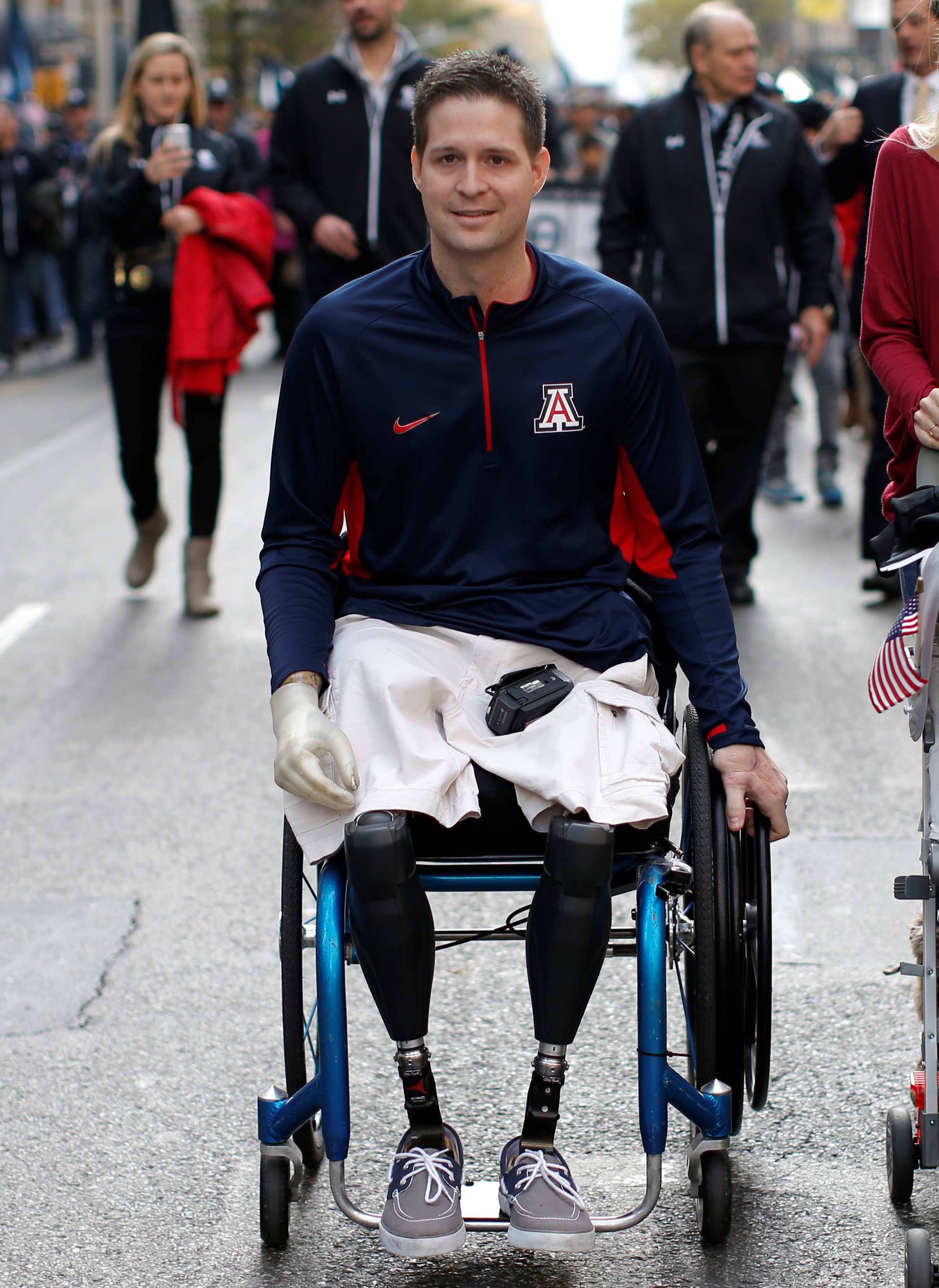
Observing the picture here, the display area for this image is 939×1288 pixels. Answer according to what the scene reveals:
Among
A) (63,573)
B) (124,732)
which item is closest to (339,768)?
(124,732)

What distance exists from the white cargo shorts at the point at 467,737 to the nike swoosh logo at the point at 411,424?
13.0 inches

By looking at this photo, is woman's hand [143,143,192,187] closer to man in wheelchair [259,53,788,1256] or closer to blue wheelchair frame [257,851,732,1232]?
man in wheelchair [259,53,788,1256]

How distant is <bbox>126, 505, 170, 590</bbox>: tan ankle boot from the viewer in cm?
725

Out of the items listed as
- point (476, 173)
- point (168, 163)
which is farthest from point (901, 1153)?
point (168, 163)

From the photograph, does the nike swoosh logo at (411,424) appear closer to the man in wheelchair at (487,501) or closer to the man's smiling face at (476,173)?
the man in wheelchair at (487,501)

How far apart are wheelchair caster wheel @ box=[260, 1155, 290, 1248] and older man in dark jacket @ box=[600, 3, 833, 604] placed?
445cm

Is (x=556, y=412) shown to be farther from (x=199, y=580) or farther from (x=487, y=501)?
(x=199, y=580)

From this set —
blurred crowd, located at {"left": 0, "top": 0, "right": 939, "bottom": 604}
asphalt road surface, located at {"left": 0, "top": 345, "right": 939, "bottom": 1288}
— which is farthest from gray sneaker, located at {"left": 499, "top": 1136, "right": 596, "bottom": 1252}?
blurred crowd, located at {"left": 0, "top": 0, "right": 939, "bottom": 604}

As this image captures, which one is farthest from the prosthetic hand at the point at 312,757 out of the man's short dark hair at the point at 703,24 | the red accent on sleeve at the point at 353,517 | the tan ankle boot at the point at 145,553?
the tan ankle boot at the point at 145,553

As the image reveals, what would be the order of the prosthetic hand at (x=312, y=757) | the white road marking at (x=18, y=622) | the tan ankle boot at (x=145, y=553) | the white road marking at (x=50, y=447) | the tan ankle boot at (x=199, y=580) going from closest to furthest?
the prosthetic hand at (x=312, y=757)
the white road marking at (x=18, y=622)
the tan ankle boot at (x=199, y=580)
the tan ankle boot at (x=145, y=553)
the white road marking at (x=50, y=447)

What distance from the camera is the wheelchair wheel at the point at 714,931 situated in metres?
2.73

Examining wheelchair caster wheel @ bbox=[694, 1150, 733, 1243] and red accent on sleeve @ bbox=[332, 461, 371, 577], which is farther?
red accent on sleeve @ bbox=[332, 461, 371, 577]

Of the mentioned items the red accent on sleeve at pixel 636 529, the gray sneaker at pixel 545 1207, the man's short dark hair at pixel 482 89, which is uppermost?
the man's short dark hair at pixel 482 89

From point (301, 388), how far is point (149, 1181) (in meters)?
1.40
